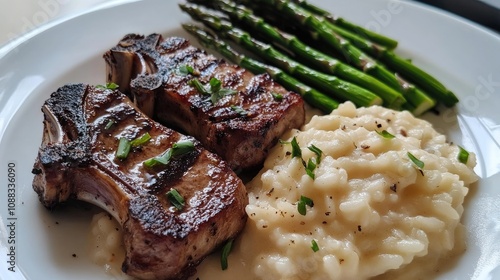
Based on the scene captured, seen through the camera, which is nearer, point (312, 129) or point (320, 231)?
point (320, 231)

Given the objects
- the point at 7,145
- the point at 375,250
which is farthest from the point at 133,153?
the point at 375,250

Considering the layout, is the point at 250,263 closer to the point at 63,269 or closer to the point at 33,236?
the point at 63,269

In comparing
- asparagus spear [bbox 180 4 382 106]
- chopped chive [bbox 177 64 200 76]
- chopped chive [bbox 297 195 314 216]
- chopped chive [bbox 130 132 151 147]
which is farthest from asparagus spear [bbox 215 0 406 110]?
chopped chive [bbox 130 132 151 147]

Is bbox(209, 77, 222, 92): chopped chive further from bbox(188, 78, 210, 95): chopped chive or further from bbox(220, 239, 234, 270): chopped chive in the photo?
bbox(220, 239, 234, 270): chopped chive

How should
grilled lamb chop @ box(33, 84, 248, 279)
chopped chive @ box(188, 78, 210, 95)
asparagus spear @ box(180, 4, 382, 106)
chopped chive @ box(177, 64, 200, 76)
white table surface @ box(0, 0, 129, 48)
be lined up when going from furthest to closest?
1. white table surface @ box(0, 0, 129, 48)
2. asparagus spear @ box(180, 4, 382, 106)
3. chopped chive @ box(177, 64, 200, 76)
4. chopped chive @ box(188, 78, 210, 95)
5. grilled lamb chop @ box(33, 84, 248, 279)

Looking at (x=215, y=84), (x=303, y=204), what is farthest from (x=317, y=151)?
(x=215, y=84)

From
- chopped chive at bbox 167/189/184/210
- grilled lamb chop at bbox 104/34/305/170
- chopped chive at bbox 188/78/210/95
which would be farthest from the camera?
chopped chive at bbox 188/78/210/95
